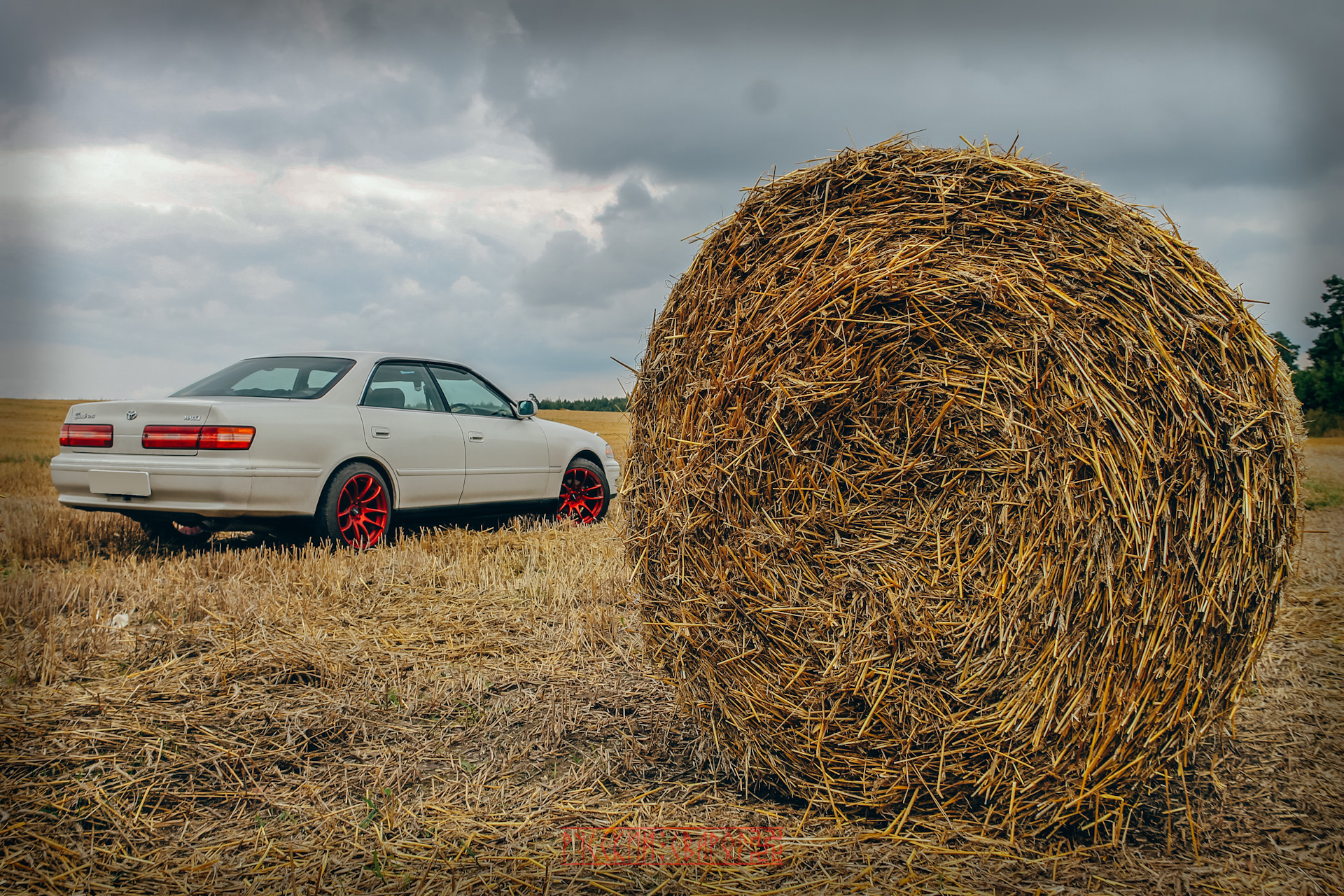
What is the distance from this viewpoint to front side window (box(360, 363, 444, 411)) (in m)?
6.34

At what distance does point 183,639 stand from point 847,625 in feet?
10.2

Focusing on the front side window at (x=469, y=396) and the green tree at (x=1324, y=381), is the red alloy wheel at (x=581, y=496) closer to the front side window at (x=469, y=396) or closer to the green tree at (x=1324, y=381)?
the front side window at (x=469, y=396)

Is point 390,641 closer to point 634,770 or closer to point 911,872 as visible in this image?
point 634,770

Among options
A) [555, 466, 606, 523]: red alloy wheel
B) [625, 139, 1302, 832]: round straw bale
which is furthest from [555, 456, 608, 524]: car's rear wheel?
[625, 139, 1302, 832]: round straw bale

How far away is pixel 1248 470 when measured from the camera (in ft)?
7.35

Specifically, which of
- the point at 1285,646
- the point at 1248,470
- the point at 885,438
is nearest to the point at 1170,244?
the point at 1248,470

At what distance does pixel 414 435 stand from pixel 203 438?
5.16 feet

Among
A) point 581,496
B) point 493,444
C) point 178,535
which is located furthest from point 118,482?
point 581,496

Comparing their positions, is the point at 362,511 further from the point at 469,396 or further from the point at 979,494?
the point at 979,494

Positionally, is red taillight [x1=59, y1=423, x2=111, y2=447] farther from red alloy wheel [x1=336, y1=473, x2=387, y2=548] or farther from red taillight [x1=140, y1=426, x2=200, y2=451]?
red alloy wheel [x1=336, y1=473, x2=387, y2=548]

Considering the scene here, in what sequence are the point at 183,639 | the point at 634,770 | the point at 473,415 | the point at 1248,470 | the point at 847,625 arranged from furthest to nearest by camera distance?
the point at 473,415, the point at 183,639, the point at 634,770, the point at 847,625, the point at 1248,470

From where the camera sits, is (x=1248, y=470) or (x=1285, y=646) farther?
(x=1285, y=646)

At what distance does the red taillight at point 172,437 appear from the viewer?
514 cm

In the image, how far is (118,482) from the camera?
523 cm
